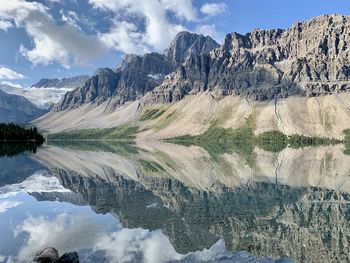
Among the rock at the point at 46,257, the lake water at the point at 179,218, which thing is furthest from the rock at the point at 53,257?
the lake water at the point at 179,218

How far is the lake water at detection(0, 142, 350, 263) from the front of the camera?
4138 cm

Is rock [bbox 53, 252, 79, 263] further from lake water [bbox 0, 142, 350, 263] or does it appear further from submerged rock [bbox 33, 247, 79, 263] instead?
lake water [bbox 0, 142, 350, 263]

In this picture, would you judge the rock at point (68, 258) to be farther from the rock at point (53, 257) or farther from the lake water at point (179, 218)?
the lake water at point (179, 218)

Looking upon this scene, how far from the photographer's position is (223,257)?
3938 cm

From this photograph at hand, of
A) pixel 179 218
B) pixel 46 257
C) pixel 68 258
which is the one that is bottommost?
pixel 179 218

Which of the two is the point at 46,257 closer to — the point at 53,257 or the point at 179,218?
the point at 53,257

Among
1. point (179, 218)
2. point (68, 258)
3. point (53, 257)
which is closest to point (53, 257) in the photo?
point (53, 257)

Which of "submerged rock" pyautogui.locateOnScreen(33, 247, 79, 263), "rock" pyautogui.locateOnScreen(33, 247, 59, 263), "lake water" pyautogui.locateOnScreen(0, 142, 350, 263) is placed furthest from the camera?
"lake water" pyautogui.locateOnScreen(0, 142, 350, 263)

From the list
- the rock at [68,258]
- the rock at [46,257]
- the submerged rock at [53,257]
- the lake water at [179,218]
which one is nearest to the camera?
the rock at [68,258]

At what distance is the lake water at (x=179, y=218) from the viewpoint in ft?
136

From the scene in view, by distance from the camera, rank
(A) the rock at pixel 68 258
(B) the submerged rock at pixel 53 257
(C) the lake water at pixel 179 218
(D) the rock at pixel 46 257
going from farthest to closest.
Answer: (C) the lake water at pixel 179 218 → (D) the rock at pixel 46 257 → (B) the submerged rock at pixel 53 257 → (A) the rock at pixel 68 258

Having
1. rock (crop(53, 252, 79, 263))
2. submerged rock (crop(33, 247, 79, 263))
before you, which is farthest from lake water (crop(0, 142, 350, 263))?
rock (crop(53, 252, 79, 263))

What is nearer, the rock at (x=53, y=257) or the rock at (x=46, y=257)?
the rock at (x=53, y=257)

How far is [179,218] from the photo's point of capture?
57531mm
